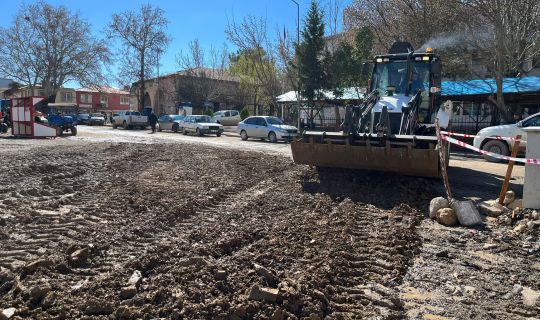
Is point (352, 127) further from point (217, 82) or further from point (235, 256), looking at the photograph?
point (217, 82)

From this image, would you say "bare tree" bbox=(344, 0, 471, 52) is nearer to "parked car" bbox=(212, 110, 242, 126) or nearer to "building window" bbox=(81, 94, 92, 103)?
"parked car" bbox=(212, 110, 242, 126)

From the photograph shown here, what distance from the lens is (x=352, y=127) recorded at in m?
10.0

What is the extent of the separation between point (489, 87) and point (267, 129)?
11.5 meters

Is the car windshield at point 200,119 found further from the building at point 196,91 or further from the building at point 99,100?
the building at point 99,100

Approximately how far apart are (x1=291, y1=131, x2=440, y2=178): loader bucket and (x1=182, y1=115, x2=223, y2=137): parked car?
21.2 m

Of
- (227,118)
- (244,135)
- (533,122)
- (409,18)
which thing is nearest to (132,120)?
(227,118)

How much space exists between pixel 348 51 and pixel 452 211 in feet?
73.2

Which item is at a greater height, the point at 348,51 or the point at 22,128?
the point at 348,51

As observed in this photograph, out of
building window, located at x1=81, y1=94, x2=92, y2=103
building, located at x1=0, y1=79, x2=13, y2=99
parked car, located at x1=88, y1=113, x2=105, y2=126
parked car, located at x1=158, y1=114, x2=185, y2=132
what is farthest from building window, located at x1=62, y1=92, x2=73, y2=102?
parked car, located at x1=158, y1=114, x2=185, y2=132

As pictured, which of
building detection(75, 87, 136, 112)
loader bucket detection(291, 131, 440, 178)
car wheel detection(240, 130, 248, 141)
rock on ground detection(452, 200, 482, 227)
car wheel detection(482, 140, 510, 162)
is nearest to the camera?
rock on ground detection(452, 200, 482, 227)

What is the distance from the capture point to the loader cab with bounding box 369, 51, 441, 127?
10.8m

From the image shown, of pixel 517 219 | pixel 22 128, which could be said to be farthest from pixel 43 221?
pixel 22 128

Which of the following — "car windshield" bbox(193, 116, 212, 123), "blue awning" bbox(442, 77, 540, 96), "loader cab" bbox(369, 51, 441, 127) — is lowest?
"car windshield" bbox(193, 116, 212, 123)

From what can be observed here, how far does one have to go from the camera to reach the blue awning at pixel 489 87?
2088 cm
